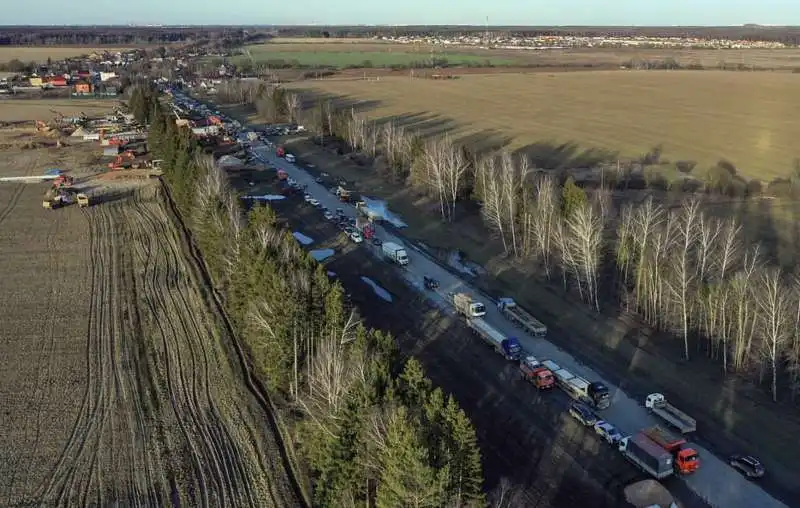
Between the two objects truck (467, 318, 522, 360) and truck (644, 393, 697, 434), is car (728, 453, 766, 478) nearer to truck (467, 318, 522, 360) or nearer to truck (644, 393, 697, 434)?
truck (644, 393, 697, 434)

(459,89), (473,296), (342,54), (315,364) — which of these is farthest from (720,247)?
(342,54)

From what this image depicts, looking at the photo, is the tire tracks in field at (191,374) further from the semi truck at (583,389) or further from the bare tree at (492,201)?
the bare tree at (492,201)

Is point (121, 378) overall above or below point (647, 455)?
below

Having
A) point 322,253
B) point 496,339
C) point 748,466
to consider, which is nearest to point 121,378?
point 496,339

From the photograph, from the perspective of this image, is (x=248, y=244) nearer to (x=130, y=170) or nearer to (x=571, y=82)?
(x=130, y=170)

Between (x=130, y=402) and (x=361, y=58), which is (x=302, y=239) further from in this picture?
(x=361, y=58)

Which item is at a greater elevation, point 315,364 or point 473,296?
point 315,364
